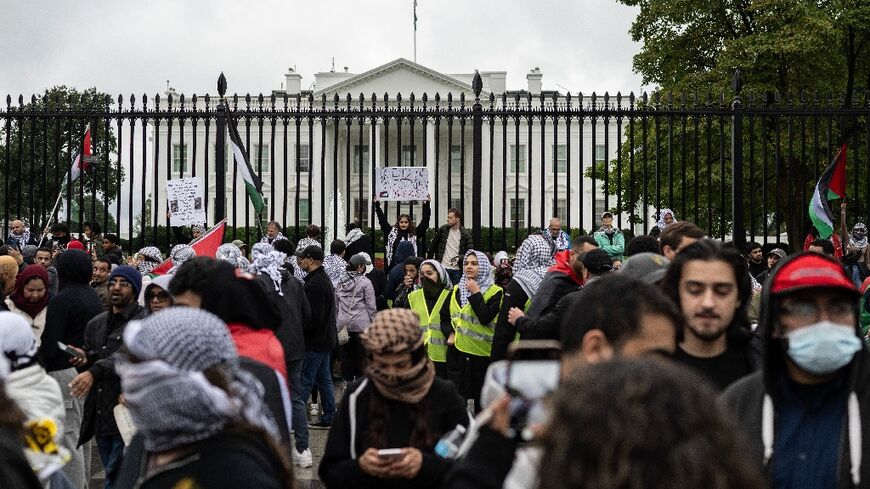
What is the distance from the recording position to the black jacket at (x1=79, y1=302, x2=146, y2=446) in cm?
631

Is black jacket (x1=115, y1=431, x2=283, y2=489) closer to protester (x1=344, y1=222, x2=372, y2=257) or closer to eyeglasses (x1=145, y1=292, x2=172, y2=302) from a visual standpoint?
eyeglasses (x1=145, y1=292, x2=172, y2=302)

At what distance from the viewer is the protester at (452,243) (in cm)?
1316

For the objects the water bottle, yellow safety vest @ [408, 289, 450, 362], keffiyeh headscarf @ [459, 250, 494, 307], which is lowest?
yellow safety vest @ [408, 289, 450, 362]

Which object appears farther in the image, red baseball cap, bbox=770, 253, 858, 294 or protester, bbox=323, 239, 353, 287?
protester, bbox=323, 239, 353, 287

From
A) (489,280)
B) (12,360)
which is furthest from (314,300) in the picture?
(12,360)

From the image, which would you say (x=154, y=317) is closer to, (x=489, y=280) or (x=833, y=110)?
(x=489, y=280)

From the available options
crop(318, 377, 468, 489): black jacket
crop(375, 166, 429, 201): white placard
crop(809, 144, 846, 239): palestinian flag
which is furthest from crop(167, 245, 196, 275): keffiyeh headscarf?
crop(809, 144, 846, 239): palestinian flag

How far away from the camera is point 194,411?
2.62 metres

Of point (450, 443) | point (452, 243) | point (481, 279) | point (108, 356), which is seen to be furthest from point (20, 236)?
point (450, 443)

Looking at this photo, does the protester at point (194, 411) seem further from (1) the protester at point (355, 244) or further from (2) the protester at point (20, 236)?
(2) the protester at point (20, 236)

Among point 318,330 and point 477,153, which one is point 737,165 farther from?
point 318,330

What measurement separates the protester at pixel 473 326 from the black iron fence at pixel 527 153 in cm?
345

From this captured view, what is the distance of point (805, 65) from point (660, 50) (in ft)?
11.7

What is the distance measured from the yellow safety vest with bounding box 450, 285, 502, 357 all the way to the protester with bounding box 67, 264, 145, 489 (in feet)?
9.29
